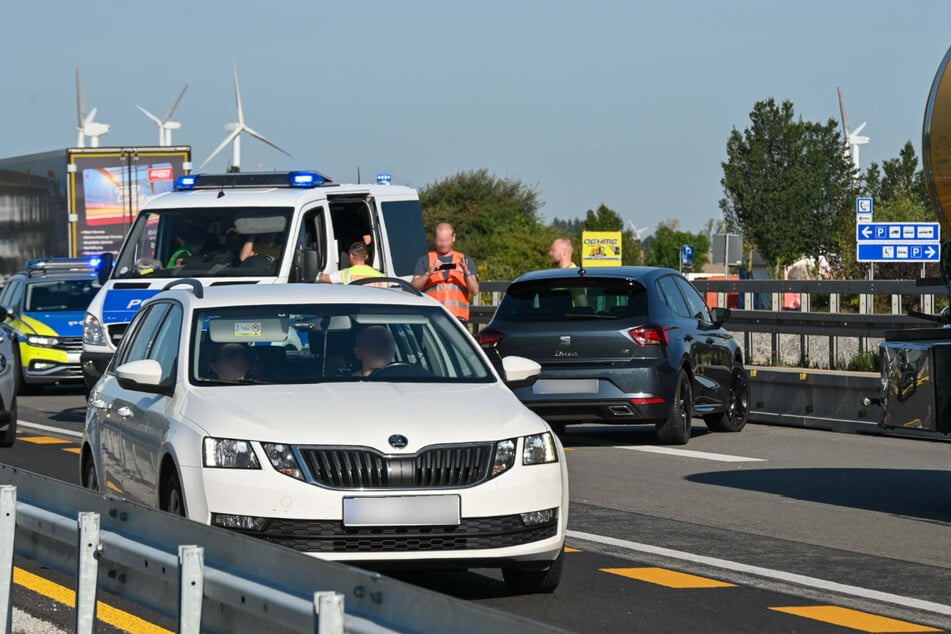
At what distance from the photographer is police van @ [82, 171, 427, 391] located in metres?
18.0

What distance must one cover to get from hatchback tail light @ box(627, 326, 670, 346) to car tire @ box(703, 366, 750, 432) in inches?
100

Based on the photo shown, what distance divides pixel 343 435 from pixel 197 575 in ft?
7.87

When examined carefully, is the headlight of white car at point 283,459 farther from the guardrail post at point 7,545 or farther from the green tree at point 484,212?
the green tree at point 484,212

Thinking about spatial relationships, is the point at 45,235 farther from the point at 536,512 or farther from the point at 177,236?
the point at 536,512

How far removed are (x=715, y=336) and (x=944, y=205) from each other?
5.76m

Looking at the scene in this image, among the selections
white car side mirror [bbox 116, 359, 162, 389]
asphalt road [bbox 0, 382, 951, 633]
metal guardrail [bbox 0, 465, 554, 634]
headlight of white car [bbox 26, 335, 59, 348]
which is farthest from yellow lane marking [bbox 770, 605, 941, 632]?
headlight of white car [bbox 26, 335, 59, 348]

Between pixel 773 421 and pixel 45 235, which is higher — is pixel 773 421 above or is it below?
below

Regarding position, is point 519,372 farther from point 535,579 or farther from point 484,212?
point 484,212

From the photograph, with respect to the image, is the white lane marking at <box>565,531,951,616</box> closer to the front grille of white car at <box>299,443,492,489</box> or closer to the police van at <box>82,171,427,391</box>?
the front grille of white car at <box>299,443,492,489</box>

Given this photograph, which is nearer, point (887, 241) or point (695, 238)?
point (887, 241)

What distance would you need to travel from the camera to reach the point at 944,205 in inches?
466

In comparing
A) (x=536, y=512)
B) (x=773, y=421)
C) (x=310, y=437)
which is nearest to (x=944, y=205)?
(x=536, y=512)

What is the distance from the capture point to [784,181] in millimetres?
A: 105000

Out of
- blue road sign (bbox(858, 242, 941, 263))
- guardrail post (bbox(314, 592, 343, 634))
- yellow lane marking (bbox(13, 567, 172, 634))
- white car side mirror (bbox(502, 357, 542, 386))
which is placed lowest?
yellow lane marking (bbox(13, 567, 172, 634))
